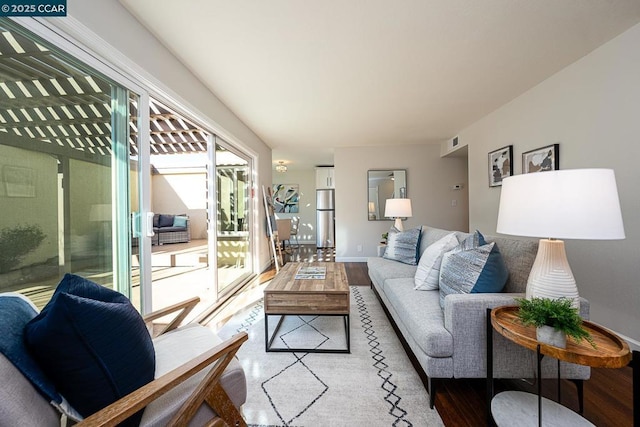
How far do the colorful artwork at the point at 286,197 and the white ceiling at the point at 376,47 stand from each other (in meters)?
4.76

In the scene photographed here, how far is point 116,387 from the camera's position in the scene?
2.60 feet

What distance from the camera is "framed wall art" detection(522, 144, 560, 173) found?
2457mm

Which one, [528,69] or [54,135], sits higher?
[528,69]

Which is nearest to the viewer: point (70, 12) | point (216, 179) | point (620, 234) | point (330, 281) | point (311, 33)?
point (620, 234)

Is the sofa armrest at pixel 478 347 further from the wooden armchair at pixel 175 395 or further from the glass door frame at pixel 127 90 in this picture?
the glass door frame at pixel 127 90

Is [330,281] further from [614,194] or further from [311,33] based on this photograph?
[311,33]

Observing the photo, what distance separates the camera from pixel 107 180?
1.54 meters

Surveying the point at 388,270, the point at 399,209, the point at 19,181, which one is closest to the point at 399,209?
the point at 399,209

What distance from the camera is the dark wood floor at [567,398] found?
126cm

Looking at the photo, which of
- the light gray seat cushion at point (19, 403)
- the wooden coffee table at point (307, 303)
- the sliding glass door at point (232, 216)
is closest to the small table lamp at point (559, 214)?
the wooden coffee table at point (307, 303)

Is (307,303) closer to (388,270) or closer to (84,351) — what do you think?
(388,270)

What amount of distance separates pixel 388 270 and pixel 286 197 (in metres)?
5.82

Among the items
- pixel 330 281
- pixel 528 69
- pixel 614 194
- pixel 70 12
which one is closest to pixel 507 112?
pixel 528 69

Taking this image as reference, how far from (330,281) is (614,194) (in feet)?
5.71
